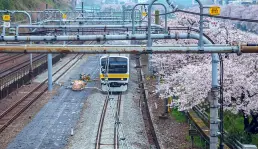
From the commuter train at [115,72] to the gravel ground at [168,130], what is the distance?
2.67 meters

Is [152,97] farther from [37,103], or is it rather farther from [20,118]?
[20,118]

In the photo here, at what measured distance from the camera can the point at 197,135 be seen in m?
14.5

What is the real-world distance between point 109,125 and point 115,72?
6.40 meters

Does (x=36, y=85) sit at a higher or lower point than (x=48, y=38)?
lower

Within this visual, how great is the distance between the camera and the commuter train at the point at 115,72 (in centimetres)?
2173

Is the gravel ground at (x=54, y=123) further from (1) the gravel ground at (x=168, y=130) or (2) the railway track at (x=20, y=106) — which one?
(1) the gravel ground at (x=168, y=130)

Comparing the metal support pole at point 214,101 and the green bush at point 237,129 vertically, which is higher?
→ the metal support pole at point 214,101

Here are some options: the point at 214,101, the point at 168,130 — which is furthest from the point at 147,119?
the point at 214,101

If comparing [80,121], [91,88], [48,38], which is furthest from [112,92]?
[48,38]

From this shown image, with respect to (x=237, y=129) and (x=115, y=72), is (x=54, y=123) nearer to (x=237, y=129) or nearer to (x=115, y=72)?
(x=237, y=129)

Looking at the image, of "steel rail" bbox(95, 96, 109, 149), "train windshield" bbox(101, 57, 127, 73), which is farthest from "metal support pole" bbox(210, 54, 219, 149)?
"train windshield" bbox(101, 57, 127, 73)

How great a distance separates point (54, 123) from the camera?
16.0 m

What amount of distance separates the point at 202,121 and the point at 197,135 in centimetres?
116

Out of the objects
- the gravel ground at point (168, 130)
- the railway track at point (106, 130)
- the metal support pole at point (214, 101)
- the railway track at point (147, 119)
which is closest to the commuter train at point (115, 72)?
the railway track at point (147, 119)
